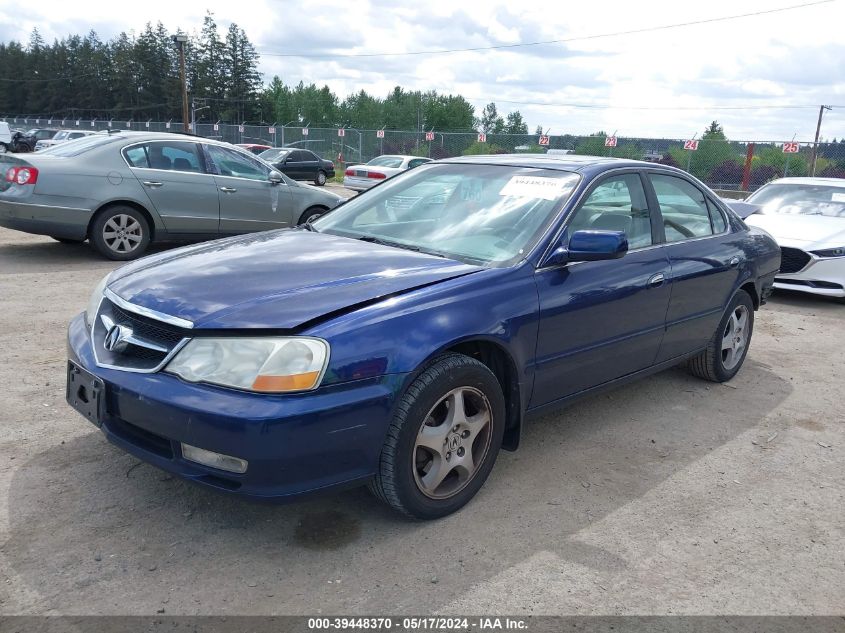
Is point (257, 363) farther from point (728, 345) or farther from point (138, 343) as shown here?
point (728, 345)

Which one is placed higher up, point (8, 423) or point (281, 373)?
point (281, 373)

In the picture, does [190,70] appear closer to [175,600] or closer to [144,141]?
[144,141]

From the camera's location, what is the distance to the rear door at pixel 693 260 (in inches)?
170

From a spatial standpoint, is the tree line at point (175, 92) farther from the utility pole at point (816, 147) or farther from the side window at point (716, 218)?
the side window at point (716, 218)

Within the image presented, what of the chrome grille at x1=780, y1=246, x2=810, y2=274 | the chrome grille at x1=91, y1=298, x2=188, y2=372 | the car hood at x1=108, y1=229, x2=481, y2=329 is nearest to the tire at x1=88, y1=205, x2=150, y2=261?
the car hood at x1=108, y1=229, x2=481, y2=329

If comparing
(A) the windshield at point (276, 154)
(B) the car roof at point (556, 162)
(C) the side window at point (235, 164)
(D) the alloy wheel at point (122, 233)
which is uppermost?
(A) the windshield at point (276, 154)

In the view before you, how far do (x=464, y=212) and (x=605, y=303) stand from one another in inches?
34.8

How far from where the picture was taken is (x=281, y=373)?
2.53m

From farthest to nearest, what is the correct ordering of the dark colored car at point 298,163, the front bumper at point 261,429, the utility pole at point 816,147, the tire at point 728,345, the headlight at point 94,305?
1. the dark colored car at point 298,163
2. the utility pole at point 816,147
3. the tire at point 728,345
4. the headlight at point 94,305
5. the front bumper at point 261,429

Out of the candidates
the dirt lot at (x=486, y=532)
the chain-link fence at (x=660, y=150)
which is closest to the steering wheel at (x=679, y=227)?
the dirt lot at (x=486, y=532)

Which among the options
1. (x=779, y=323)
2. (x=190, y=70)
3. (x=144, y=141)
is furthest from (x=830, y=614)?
(x=190, y=70)

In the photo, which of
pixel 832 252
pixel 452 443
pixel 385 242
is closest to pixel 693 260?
pixel 385 242

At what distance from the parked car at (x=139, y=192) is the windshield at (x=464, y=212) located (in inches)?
185

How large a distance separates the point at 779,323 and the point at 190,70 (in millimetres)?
89338
